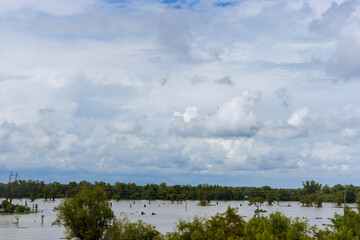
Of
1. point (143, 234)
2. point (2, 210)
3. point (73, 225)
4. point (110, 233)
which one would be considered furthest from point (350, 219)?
point (2, 210)

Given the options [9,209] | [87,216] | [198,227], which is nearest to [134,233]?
[87,216]

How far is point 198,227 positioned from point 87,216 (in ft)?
78.0

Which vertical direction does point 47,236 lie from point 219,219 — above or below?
below

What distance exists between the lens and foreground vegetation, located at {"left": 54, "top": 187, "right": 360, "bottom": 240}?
52.4 m

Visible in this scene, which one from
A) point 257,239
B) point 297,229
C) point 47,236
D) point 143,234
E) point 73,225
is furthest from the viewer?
point 47,236

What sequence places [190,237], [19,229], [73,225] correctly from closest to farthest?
[190,237] → [73,225] → [19,229]

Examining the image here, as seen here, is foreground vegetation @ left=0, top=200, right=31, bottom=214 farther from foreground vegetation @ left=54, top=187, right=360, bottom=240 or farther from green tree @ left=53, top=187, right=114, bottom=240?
green tree @ left=53, top=187, right=114, bottom=240

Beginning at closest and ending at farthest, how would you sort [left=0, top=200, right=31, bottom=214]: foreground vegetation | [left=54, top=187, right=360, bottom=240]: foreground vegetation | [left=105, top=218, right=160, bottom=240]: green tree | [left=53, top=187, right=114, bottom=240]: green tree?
[left=54, top=187, right=360, bottom=240]: foreground vegetation, [left=105, top=218, right=160, bottom=240]: green tree, [left=53, top=187, right=114, bottom=240]: green tree, [left=0, top=200, right=31, bottom=214]: foreground vegetation

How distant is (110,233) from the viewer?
6625 centimetres

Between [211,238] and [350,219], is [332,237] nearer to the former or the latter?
[211,238]

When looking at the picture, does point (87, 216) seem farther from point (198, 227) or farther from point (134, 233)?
point (198, 227)

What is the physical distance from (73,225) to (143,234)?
567 inches

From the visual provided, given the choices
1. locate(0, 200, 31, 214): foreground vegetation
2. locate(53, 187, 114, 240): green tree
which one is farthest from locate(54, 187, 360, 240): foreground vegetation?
locate(0, 200, 31, 214): foreground vegetation

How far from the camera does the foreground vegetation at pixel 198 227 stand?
52.4 m
